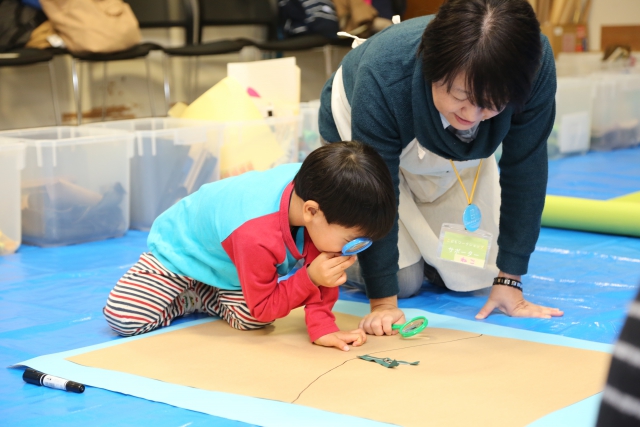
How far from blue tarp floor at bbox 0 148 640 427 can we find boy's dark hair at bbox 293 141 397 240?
357mm

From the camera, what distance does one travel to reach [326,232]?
3.94 feet

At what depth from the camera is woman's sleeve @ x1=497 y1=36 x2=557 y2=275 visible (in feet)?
4.40

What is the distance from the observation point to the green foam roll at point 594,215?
206cm

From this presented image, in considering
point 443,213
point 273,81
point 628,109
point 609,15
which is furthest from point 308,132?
point 609,15

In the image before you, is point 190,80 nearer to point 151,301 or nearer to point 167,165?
point 167,165

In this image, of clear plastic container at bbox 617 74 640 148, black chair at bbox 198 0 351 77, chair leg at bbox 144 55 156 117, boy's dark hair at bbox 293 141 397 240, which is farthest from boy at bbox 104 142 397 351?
clear plastic container at bbox 617 74 640 148

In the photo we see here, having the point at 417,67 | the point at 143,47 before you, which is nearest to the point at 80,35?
the point at 143,47

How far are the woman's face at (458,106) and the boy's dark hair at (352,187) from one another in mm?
134

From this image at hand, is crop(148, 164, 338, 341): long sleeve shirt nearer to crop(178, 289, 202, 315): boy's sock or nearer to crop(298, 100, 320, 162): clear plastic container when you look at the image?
crop(178, 289, 202, 315): boy's sock

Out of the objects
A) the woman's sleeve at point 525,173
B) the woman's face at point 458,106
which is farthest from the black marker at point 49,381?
the woman's sleeve at point 525,173

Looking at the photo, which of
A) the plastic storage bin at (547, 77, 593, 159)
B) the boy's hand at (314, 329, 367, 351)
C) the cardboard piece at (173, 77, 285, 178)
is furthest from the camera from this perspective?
the plastic storage bin at (547, 77, 593, 159)

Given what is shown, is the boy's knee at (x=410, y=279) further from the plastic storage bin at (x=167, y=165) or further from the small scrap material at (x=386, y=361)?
the plastic storage bin at (x=167, y=165)

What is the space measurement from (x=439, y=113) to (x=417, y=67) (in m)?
0.09

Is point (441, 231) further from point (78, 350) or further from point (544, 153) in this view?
point (78, 350)
